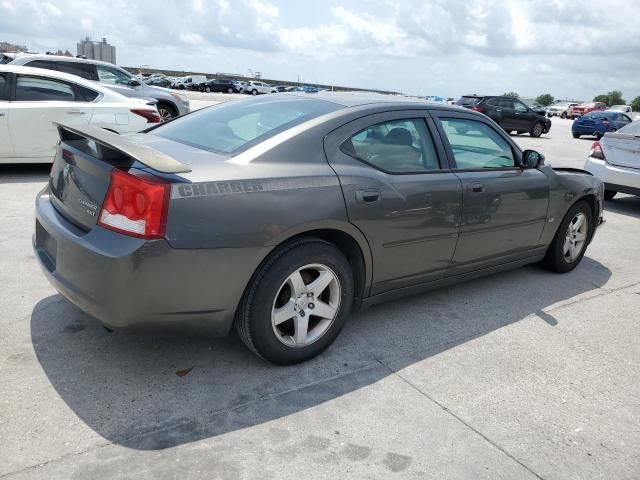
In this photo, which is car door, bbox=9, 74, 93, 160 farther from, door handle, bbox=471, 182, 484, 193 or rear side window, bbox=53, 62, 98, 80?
door handle, bbox=471, 182, 484, 193

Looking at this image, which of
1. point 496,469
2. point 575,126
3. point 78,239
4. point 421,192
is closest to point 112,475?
point 78,239

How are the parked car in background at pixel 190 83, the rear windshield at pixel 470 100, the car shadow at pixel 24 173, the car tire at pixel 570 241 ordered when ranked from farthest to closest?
the parked car in background at pixel 190 83, the rear windshield at pixel 470 100, the car shadow at pixel 24 173, the car tire at pixel 570 241

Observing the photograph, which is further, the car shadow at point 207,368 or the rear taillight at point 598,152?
the rear taillight at point 598,152

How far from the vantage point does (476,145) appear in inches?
164

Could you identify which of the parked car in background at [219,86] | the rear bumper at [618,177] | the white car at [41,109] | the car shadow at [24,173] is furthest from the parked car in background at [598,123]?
the parked car in background at [219,86]

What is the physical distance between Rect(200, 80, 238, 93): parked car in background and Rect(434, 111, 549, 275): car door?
58.6m

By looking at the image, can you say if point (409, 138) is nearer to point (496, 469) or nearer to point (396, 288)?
point (396, 288)

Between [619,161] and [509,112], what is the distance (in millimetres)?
14637

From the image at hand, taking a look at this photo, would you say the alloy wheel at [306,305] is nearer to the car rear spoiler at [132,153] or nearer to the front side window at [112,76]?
the car rear spoiler at [132,153]

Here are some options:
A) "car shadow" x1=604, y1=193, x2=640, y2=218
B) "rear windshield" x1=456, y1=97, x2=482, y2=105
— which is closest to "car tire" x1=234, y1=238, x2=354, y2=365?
"car shadow" x1=604, y1=193, x2=640, y2=218

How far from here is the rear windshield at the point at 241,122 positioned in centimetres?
317

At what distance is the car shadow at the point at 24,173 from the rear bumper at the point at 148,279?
532cm

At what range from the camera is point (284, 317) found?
3.01 metres

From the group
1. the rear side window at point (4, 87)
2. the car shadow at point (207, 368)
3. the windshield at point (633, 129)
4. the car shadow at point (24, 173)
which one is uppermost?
the windshield at point (633, 129)
